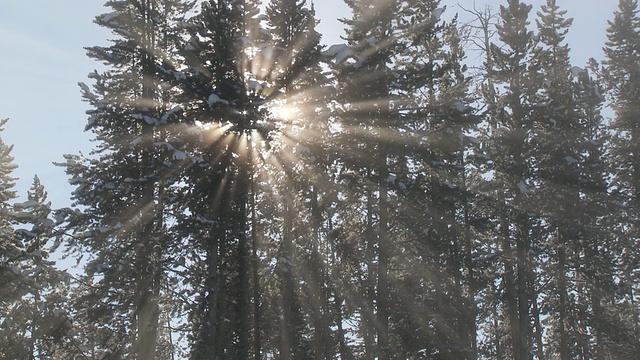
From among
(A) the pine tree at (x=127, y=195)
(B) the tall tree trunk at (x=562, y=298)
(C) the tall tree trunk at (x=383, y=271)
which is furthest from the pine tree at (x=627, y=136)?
(A) the pine tree at (x=127, y=195)

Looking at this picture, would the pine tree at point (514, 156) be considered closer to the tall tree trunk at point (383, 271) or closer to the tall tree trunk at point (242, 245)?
the tall tree trunk at point (383, 271)

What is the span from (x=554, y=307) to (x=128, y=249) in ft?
61.0

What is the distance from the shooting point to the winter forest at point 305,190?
735 inches

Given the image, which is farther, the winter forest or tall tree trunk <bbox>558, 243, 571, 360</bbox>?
tall tree trunk <bbox>558, 243, 571, 360</bbox>

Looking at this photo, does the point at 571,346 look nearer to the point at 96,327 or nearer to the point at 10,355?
the point at 96,327

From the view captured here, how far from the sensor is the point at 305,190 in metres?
20.8

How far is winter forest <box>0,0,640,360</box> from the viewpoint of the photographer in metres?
18.7

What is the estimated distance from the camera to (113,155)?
1997cm

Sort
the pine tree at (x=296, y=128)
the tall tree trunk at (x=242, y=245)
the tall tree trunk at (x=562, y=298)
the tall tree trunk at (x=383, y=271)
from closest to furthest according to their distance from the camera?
the tall tree trunk at (x=383, y=271), the tall tree trunk at (x=242, y=245), the pine tree at (x=296, y=128), the tall tree trunk at (x=562, y=298)

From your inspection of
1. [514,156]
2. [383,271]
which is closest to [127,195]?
[383,271]

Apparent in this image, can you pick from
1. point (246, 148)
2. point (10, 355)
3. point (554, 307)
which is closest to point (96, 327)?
point (246, 148)

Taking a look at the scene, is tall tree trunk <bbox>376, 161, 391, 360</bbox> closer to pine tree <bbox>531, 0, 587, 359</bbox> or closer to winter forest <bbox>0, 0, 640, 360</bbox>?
winter forest <bbox>0, 0, 640, 360</bbox>

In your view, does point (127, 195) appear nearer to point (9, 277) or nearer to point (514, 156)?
point (9, 277)

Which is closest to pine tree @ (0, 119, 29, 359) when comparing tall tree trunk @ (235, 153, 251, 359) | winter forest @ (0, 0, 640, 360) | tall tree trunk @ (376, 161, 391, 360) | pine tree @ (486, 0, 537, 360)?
winter forest @ (0, 0, 640, 360)
